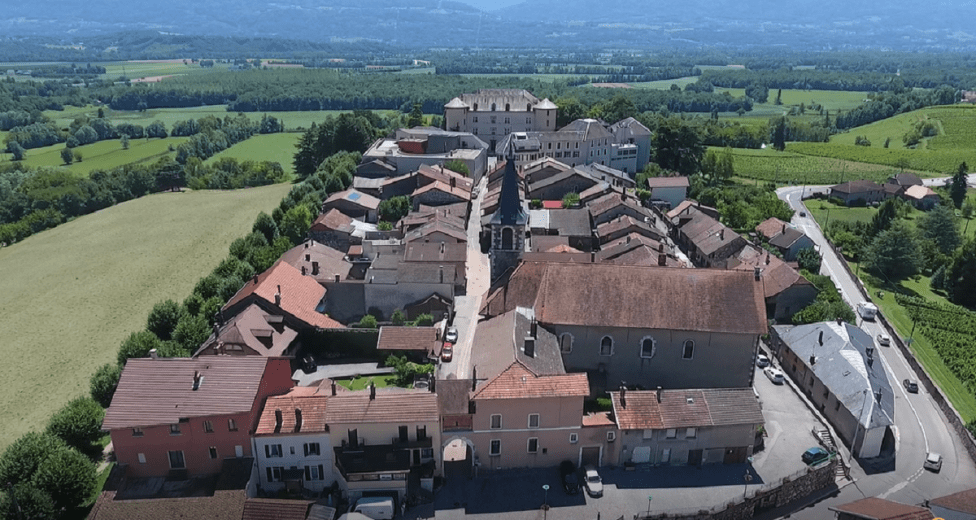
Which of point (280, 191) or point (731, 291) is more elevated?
point (731, 291)

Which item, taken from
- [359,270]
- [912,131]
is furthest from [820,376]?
[912,131]

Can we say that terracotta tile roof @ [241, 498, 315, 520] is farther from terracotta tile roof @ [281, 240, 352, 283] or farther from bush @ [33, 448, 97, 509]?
terracotta tile roof @ [281, 240, 352, 283]

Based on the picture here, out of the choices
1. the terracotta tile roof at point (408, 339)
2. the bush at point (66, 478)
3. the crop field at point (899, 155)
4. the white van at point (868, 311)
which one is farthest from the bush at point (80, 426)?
the crop field at point (899, 155)

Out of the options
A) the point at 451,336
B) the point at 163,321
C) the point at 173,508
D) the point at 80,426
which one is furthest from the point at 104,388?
the point at 451,336

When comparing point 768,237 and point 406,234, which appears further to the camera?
point 768,237

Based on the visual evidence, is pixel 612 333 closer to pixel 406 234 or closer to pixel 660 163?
pixel 406 234

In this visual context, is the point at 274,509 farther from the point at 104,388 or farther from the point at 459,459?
Result: the point at 104,388

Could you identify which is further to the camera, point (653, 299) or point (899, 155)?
point (899, 155)
